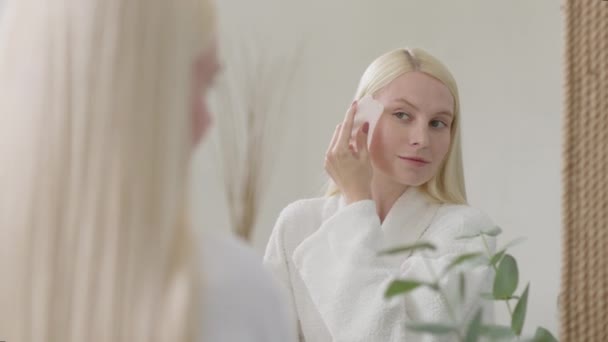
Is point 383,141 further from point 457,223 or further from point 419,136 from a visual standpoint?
point 457,223

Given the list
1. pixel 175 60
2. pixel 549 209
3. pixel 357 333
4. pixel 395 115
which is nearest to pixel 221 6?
pixel 549 209

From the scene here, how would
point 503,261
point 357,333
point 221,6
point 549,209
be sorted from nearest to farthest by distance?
point 503,261, point 357,333, point 549,209, point 221,6

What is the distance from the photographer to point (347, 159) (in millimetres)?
1469

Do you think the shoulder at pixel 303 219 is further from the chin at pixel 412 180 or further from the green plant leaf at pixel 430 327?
the green plant leaf at pixel 430 327

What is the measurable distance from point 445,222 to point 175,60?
899mm

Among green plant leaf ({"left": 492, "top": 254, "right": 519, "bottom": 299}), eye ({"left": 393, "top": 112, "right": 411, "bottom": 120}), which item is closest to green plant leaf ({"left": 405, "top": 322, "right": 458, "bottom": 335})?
green plant leaf ({"left": 492, "top": 254, "right": 519, "bottom": 299})

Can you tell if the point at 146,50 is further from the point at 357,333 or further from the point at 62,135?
the point at 357,333

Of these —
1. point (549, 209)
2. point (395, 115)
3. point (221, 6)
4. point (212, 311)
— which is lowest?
point (549, 209)

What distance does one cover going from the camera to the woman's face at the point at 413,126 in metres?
1.51

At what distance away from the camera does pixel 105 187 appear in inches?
26.7

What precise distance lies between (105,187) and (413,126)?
0.91 m

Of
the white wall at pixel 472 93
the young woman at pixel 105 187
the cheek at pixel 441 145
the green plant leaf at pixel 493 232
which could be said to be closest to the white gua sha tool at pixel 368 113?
the cheek at pixel 441 145

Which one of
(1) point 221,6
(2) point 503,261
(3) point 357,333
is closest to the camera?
(2) point 503,261

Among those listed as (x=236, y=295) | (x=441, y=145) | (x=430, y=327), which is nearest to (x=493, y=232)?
(x=441, y=145)
